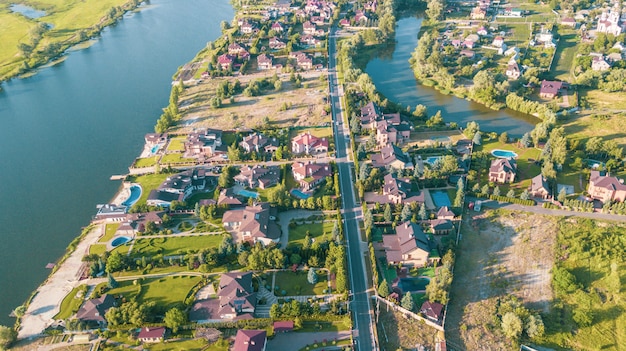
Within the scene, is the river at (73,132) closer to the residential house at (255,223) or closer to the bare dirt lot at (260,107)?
the bare dirt lot at (260,107)

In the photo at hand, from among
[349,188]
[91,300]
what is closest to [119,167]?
[91,300]

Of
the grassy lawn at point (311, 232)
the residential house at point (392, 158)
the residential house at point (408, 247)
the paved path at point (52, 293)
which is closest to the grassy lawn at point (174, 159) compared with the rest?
the paved path at point (52, 293)

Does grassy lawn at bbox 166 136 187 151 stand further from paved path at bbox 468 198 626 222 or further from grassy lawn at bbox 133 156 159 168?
paved path at bbox 468 198 626 222

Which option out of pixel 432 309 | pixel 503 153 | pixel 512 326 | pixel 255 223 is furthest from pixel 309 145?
pixel 512 326

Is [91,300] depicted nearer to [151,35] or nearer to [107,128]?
[107,128]

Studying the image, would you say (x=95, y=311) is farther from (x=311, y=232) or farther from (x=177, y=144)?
(x=177, y=144)
